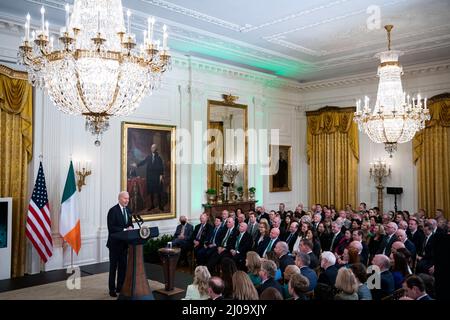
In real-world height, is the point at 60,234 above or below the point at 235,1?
below

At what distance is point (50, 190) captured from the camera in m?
8.77

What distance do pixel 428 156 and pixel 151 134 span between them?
8164 millimetres

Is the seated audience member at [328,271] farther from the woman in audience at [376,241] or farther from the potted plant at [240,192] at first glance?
the potted plant at [240,192]

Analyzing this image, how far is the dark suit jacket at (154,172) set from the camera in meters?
10.6

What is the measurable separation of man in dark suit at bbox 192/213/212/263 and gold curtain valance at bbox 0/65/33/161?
4.13 metres

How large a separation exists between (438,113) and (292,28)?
547cm

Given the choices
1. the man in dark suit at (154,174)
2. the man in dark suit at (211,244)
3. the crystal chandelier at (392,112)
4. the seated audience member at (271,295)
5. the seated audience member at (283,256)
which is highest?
the crystal chandelier at (392,112)

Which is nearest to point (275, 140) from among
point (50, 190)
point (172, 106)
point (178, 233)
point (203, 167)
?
point (203, 167)

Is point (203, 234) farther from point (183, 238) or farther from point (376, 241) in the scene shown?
point (376, 241)

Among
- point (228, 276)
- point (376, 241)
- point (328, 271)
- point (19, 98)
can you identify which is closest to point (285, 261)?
point (328, 271)

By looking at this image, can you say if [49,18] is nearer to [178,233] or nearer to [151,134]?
[151,134]

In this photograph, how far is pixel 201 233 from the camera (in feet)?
32.0

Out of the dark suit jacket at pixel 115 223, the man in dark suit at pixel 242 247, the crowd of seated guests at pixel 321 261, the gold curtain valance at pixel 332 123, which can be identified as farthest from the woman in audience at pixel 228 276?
the gold curtain valance at pixel 332 123

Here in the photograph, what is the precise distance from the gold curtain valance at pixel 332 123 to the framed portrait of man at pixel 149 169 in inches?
231
